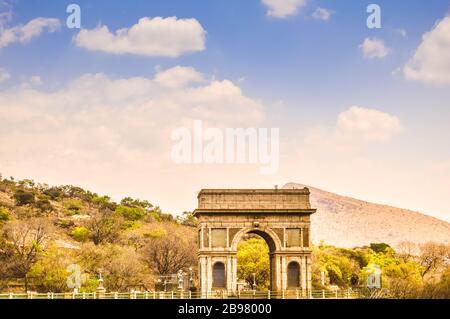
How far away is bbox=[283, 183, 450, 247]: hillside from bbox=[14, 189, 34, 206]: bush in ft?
158

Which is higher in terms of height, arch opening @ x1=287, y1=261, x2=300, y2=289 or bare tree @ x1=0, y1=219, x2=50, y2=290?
bare tree @ x1=0, y1=219, x2=50, y2=290

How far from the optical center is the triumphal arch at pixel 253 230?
72375mm

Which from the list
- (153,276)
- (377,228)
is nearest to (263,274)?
(153,276)

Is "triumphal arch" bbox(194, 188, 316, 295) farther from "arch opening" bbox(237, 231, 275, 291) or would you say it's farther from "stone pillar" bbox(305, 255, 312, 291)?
"arch opening" bbox(237, 231, 275, 291)

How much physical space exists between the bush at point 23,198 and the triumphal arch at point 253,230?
9569 centimetres

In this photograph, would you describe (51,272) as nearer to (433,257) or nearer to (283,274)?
(283,274)

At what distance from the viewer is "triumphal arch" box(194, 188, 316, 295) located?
72.4 meters

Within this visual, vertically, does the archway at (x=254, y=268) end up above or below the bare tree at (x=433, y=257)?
below

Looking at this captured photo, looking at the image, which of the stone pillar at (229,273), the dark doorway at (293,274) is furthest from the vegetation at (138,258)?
the stone pillar at (229,273)

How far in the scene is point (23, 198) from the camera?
164m

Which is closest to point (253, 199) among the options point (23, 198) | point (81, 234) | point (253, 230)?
point (253, 230)

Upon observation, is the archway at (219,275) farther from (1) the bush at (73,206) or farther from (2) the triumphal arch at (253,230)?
(1) the bush at (73,206)

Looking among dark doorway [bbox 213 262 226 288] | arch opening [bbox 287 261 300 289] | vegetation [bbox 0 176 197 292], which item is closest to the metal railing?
dark doorway [bbox 213 262 226 288]

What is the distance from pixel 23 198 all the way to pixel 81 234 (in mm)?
29363
